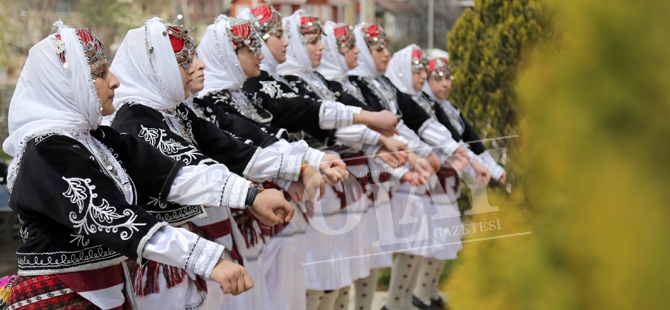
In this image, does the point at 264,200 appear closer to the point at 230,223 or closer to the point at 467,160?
the point at 230,223

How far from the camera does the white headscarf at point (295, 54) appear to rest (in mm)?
4883

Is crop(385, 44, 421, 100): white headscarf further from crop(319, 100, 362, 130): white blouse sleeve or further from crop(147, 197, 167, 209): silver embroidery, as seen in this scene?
crop(147, 197, 167, 209): silver embroidery

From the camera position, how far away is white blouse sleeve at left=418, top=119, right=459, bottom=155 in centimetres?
555

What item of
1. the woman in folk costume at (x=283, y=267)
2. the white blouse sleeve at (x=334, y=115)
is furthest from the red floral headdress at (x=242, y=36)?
the woman in folk costume at (x=283, y=267)

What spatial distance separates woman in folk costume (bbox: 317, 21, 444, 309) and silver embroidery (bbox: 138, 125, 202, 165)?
201cm

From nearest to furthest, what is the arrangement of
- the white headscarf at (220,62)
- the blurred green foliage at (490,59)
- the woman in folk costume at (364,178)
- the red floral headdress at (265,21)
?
the white headscarf at (220,62) < the red floral headdress at (265,21) < the woman in folk costume at (364,178) < the blurred green foliage at (490,59)

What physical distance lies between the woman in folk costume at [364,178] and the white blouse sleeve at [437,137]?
1.07 feet

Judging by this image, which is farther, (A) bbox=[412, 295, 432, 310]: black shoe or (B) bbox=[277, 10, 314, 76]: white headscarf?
(A) bbox=[412, 295, 432, 310]: black shoe

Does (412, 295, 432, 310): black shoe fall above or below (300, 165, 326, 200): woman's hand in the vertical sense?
below

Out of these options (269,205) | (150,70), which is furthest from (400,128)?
(269,205)

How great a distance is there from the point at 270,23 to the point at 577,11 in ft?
11.9

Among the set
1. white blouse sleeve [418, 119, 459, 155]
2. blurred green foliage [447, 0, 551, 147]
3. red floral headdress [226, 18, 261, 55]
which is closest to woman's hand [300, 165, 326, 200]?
red floral headdress [226, 18, 261, 55]

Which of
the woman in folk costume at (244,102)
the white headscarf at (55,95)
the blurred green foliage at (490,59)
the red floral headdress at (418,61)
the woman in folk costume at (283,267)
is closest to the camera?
the white headscarf at (55,95)

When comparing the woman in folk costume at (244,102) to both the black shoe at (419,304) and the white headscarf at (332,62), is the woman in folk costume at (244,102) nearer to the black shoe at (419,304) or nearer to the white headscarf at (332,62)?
the white headscarf at (332,62)
